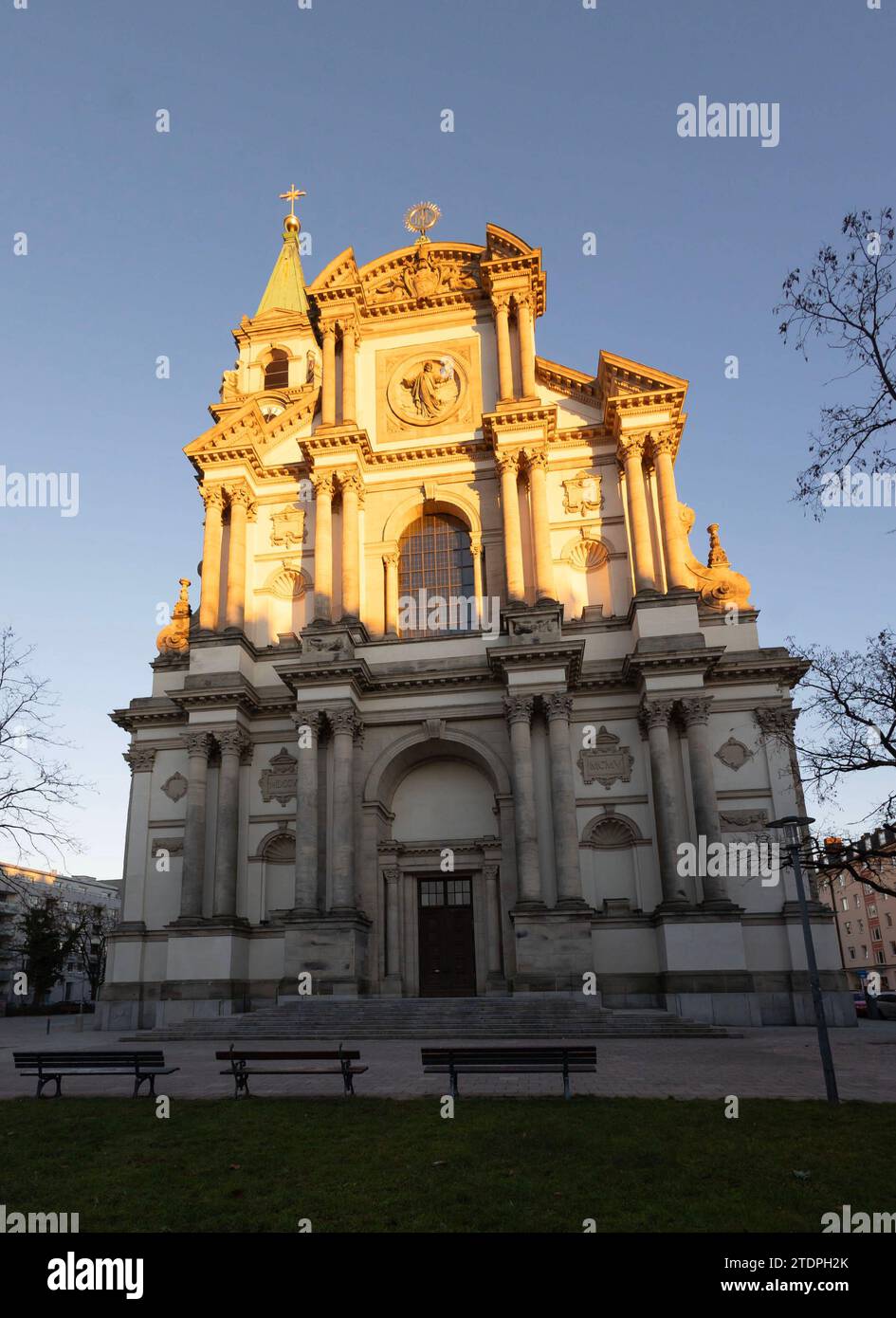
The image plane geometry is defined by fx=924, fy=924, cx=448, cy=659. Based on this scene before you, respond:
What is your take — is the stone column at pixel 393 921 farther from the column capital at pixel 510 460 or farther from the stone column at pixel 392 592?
the column capital at pixel 510 460

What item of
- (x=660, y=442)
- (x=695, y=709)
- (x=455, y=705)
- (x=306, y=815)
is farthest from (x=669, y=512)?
(x=306, y=815)

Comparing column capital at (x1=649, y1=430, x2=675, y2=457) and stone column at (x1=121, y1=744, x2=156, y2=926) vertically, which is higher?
column capital at (x1=649, y1=430, x2=675, y2=457)

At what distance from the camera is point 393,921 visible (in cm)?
3153

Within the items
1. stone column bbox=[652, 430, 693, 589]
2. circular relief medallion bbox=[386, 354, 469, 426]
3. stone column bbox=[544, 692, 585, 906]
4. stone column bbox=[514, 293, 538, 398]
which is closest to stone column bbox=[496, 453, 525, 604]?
stone column bbox=[514, 293, 538, 398]

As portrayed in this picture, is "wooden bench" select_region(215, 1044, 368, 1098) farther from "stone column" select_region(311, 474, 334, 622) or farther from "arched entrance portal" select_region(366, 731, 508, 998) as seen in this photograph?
"stone column" select_region(311, 474, 334, 622)

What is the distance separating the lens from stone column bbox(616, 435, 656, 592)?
3234 centimetres

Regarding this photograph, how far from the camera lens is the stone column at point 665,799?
1131 inches

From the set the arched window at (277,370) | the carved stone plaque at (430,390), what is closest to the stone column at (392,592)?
the carved stone plaque at (430,390)

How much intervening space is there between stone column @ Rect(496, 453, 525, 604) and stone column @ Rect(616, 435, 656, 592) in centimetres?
397

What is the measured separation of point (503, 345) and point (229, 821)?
67.6ft

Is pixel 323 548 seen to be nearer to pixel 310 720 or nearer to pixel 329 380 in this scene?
pixel 310 720
